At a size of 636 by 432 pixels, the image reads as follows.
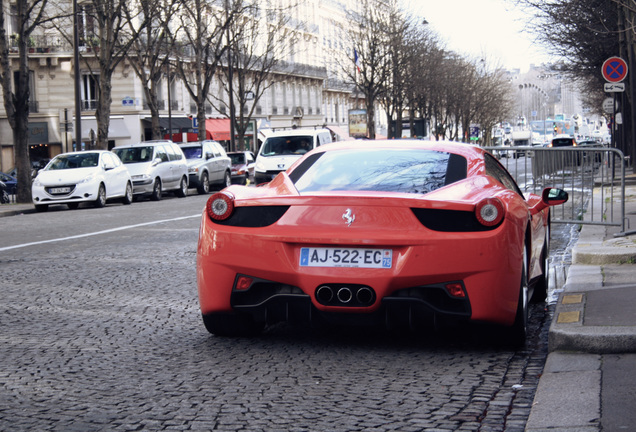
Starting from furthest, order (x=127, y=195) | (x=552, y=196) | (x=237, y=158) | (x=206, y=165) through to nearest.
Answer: (x=237, y=158)
(x=206, y=165)
(x=127, y=195)
(x=552, y=196)

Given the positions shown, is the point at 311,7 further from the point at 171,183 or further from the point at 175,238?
the point at 175,238

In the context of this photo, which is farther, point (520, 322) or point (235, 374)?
point (520, 322)

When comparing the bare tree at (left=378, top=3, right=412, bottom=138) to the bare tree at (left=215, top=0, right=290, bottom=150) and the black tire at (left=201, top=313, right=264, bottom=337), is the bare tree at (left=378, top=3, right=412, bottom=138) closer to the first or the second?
the bare tree at (left=215, top=0, right=290, bottom=150)

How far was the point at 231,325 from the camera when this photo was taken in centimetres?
615

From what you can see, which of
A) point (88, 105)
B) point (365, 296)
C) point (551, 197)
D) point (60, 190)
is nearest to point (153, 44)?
point (88, 105)

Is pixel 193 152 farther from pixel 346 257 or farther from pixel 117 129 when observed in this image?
pixel 346 257

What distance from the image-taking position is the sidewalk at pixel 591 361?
4094 mm

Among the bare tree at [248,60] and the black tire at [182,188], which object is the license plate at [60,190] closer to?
the black tire at [182,188]

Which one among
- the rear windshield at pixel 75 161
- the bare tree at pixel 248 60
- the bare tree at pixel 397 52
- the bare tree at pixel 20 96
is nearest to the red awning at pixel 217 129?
the bare tree at pixel 248 60

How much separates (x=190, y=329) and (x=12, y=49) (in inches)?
2040

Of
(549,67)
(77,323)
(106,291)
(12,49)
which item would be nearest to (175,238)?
(106,291)

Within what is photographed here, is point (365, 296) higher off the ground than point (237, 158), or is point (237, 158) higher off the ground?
point (365, 296)

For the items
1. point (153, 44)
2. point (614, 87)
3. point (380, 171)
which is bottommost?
point (380, 171)

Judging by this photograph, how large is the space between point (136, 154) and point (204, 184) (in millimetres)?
4203
